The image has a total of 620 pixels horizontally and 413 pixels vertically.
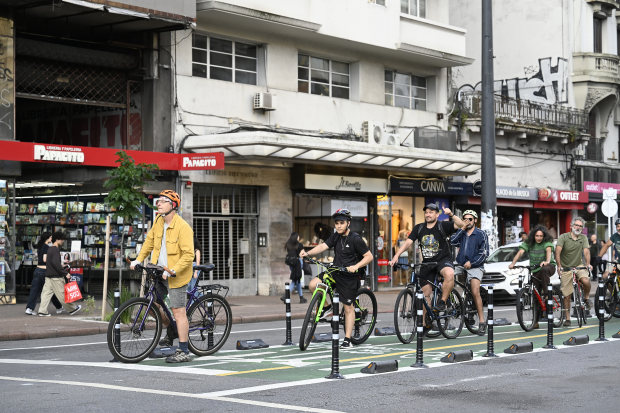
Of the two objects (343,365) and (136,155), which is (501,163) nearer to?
(136,155)

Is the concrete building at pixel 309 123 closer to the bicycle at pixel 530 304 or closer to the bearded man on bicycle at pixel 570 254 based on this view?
the bearded man on bicycle at pixel 570 254

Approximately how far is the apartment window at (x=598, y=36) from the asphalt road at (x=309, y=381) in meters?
25.8

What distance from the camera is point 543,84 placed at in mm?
33781

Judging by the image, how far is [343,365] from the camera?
31.8ft

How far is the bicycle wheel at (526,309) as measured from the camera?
13633 mm

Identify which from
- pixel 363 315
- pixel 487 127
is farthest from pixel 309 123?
pixel 363 315

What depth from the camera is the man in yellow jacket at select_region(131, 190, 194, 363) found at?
9.85 m

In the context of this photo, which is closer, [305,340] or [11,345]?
[305,340]

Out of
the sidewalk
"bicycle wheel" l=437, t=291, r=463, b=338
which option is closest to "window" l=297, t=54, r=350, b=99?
the sidewalk

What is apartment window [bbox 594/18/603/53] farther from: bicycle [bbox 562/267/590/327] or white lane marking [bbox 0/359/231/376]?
white lane marking [bbox 0/359/231/376]

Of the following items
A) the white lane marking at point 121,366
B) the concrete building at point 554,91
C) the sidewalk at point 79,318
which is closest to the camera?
the white lane marking at point 121,366

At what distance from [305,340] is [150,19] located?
11.2 metres

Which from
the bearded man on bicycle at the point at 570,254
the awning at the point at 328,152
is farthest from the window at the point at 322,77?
the bearded man on bicycle at the point at 570,254

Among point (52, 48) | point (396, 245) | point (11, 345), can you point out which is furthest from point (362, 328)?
point (396, 245)
